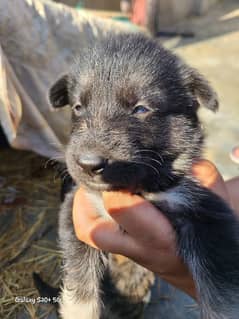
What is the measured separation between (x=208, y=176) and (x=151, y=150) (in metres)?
0.49

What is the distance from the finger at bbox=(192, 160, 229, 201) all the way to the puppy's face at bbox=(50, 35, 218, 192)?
0.26 ft

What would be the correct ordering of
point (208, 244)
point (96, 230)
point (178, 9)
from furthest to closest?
point (178, 9) → point (96, 230) → point (208, 244)

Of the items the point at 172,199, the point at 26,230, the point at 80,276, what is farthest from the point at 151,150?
the point at 26,230

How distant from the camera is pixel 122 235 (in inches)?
99.4

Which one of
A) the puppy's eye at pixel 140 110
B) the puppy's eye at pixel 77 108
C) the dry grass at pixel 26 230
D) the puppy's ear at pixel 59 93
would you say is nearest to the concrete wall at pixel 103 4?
the dry grass at pixel 26 230

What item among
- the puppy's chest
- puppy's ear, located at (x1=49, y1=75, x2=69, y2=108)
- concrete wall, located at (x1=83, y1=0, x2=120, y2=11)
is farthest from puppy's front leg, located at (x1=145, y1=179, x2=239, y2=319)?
concrete wall, located at (x1=83, y1=0, x2=120, y2=11)

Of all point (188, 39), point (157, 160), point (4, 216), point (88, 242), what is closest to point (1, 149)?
point (4, 216)

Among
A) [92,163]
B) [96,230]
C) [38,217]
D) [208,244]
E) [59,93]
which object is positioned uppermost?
[92,163]

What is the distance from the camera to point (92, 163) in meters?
1.96

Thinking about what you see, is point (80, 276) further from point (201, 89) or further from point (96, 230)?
point (201, 89)

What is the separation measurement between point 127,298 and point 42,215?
1.47m

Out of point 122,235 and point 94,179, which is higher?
point 94,179

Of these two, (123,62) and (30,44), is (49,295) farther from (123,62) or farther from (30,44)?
(30,44)

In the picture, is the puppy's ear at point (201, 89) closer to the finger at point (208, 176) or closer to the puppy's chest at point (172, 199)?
the finger at point (208, 176)
